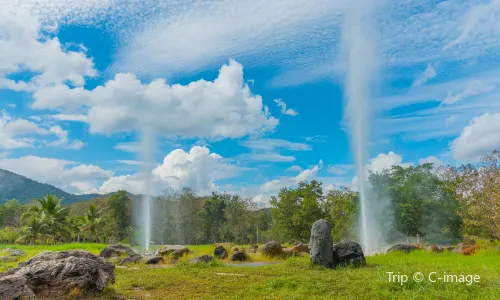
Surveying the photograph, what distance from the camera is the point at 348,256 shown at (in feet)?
58.0

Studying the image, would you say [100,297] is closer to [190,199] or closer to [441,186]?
[441,186]

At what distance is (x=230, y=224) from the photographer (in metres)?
58.7

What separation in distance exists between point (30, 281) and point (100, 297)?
6.16 ft

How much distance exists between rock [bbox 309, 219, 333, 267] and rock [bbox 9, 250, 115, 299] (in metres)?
9.51

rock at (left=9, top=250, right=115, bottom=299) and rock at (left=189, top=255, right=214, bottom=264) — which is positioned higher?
rock at (left=9, top=250, right=115, bottom=299)

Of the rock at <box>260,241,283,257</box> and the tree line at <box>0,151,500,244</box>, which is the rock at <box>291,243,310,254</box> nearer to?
the rock at <box>260,241,283,257</box>

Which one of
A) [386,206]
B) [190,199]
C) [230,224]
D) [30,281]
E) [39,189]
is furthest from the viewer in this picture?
[39,189]

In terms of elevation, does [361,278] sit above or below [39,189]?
below

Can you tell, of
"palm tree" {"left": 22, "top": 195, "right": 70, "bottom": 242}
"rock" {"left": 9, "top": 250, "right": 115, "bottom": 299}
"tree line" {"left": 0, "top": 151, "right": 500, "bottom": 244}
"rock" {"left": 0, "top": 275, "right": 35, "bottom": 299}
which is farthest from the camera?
"palm tree" {"left": 22, "top": 195, "right": 70, "bottom": 242}

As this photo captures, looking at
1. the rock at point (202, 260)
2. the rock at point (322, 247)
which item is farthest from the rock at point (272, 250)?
the rock at point (322, 247)

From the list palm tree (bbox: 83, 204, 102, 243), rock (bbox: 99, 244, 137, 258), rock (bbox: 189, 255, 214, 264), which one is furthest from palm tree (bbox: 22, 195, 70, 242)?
rock (bbox: 189, 255, 214, 264)

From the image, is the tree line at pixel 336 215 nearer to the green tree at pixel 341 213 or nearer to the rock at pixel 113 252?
the green tree at pixel 341 213

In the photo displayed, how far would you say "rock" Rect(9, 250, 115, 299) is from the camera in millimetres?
10375

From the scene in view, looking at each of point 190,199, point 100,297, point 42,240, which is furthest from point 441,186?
point 42,240
